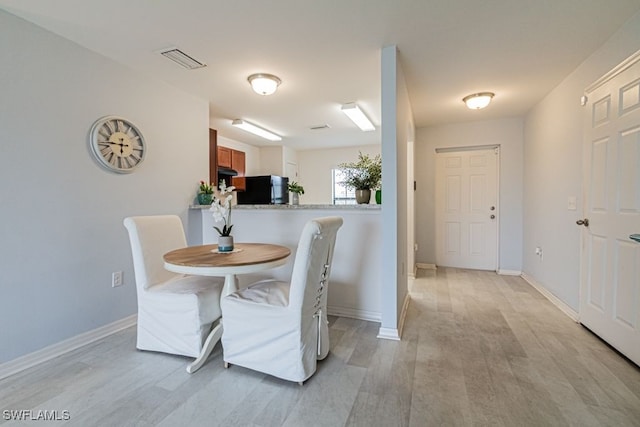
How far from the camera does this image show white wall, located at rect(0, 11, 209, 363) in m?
1.92

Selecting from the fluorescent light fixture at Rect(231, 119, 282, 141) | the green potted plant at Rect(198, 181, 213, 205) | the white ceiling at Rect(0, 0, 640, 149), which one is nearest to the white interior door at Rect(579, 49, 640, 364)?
the white ceiling at Rect(0, 0, 640, 149)

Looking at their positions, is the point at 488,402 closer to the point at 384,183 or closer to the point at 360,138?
the point at 384,183

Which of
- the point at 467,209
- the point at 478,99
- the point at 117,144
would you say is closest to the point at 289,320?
the point at 117,144

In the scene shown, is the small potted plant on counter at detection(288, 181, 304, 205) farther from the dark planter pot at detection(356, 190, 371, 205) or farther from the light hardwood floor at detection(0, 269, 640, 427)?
the light hardwood floor at detection(0, 269, 640, 427)

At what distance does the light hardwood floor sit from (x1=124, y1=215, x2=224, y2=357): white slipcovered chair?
138 mm

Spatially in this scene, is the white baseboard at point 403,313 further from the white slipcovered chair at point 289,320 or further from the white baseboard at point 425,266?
the white baseboard at point 425,266

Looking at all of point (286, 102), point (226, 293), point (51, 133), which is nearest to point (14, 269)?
point (51, 133)

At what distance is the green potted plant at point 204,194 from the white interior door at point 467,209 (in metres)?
3.54

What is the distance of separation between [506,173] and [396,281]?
3245 millimetres

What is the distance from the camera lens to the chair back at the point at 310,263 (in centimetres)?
164

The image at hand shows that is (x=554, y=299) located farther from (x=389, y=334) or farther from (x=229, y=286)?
(x=229, y=286)

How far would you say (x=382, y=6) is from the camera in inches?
73.7

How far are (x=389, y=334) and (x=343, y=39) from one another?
2316 millimetres

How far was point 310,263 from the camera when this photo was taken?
1.68 metres
